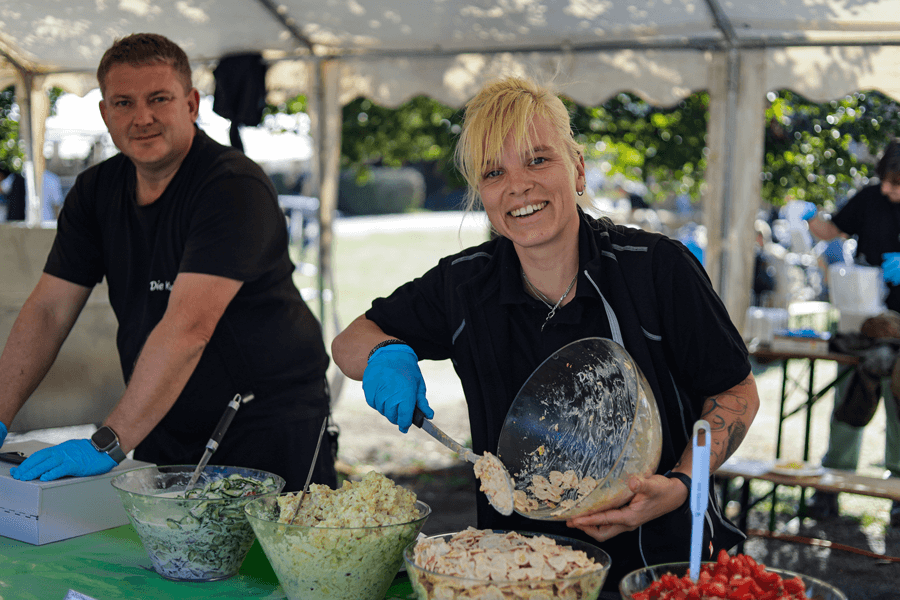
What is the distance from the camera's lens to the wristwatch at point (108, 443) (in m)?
1.64

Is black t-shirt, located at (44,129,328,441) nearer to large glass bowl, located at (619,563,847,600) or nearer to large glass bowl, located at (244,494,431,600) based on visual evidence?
large glass bowl, located at (244,494,431,600)

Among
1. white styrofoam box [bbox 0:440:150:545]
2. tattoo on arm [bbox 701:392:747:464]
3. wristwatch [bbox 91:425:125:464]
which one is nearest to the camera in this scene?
tattoo on arm [bbox 701:392:747:464]

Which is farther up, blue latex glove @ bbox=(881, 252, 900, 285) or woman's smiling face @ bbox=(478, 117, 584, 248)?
woman's smiling face @ bbox=(478, 117, 584, 248)

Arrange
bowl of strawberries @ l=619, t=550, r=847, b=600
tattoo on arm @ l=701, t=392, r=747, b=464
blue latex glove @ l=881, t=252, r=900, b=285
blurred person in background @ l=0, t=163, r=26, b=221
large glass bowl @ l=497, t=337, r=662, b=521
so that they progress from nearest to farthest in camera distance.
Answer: bowl of strawberries @ l=619, t=550, r=847, b=600 → large glass bowl @ l=497, t=337, r=662, b=521 → tattoo on arm @ l=701, t=392, r=747, b=464 → blue latex glove @ l=881, t=252, r=900, b=285 → blurred person in background @ l=0, t=163, r=26, b=221

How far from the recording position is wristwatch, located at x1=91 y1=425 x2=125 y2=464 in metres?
1.64

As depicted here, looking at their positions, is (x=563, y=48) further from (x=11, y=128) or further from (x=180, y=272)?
(x=11, y=128)

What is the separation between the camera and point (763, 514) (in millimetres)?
4625

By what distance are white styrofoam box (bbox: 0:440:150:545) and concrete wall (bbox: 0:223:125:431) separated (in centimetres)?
157

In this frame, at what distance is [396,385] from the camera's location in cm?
151

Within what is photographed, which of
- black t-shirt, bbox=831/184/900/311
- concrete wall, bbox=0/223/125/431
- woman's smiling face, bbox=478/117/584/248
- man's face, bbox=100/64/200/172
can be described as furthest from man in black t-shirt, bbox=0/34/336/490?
black t-shirt, bbox=831/184/900/311

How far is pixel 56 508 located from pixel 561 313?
1.00 meters

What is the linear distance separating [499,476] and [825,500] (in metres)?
4.01

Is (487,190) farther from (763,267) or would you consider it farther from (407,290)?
(763,267)

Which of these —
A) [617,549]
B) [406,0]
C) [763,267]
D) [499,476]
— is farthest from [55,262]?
[763,267]
